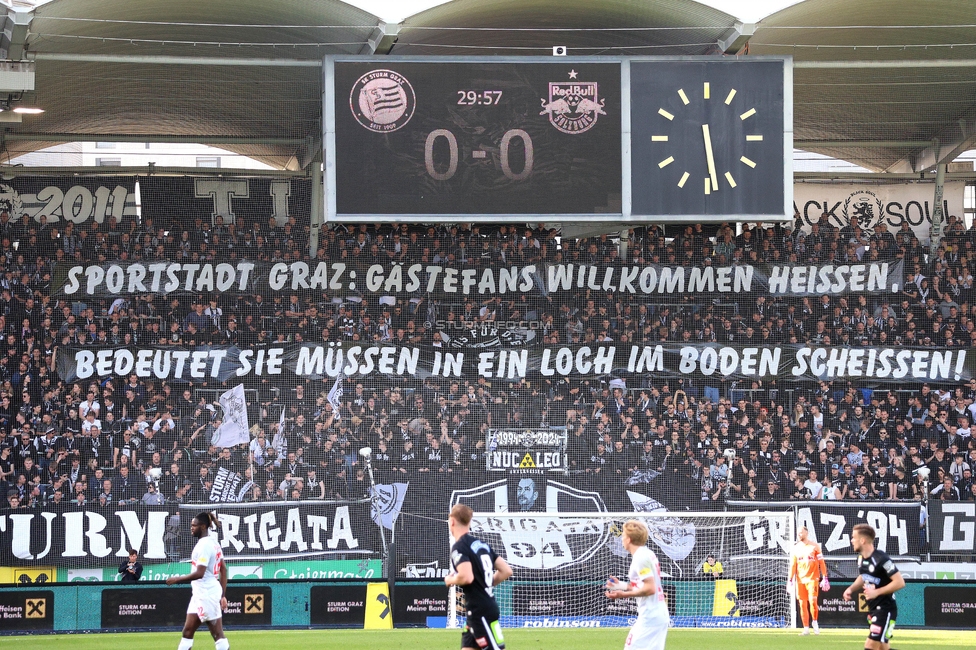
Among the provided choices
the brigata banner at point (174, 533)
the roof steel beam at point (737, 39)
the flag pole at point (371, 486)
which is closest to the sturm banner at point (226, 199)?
the flag pole at point (371, 486)

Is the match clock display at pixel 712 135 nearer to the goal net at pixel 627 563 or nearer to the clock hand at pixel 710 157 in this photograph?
the clock hand at pixel 710 157

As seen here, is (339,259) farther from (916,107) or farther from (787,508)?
(916,107)

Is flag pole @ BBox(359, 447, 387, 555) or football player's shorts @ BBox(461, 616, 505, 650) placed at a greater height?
football player's shorts @ BBox(461, 616, 505, 650)

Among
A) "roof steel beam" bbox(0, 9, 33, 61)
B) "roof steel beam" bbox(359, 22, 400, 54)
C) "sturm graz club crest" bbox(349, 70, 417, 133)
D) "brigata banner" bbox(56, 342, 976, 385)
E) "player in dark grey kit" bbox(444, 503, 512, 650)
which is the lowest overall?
"player in dark grey kit" bbox(444, 503, 512, 650)

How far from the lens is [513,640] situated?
1611cm

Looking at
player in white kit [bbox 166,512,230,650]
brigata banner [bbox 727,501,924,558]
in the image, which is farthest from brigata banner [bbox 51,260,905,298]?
player in white kit [bbox 166,512,230,650]

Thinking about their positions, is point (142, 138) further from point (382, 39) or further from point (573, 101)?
point (573, 101)

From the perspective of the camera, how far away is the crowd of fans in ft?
76.1

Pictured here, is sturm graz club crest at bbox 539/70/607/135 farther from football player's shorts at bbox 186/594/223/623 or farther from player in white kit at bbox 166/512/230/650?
football player's shorts at bbox 186/594/223/623

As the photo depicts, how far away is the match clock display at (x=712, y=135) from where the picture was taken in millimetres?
20656

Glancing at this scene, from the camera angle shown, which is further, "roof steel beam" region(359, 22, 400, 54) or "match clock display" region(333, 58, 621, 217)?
"roof steel beam" region(359, 22, 400, 54)

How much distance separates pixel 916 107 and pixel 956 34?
2997 mm

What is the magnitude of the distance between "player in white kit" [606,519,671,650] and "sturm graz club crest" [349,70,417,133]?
12.9 meters

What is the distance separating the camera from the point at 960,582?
18.1 metres
